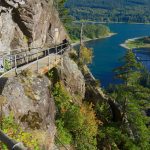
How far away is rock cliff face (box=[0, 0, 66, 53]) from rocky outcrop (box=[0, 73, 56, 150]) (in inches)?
421

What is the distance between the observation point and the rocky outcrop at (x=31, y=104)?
1641 cm

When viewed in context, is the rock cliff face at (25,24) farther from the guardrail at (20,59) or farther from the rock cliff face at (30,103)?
the rock cliff face at (30,103)

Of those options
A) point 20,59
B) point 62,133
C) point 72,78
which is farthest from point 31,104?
point 72,78

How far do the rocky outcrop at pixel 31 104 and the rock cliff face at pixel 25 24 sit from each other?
1071 centimetres

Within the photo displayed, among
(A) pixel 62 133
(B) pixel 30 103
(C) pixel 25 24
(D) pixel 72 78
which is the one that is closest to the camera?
(B) pixel 30 103

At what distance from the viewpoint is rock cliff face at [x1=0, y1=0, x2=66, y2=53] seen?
3089cm

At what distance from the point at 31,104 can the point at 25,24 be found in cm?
1670

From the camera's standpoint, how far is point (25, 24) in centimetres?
3344

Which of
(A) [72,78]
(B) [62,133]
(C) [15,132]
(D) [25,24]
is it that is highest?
(D) [25,24]

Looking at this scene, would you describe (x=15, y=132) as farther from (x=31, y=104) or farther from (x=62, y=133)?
(x=62, y=133)

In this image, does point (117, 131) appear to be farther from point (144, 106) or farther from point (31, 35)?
point (31, 35)

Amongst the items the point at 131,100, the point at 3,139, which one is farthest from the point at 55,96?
the point at 3,139

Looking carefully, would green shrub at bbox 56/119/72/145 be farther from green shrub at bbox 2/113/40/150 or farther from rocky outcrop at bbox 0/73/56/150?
green shrub at bbox 2/113/40/150

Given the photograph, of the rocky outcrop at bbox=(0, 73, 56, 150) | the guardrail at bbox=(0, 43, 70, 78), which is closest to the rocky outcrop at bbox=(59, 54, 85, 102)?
the guardrail at bbox=(0, 43, 70, 78)
